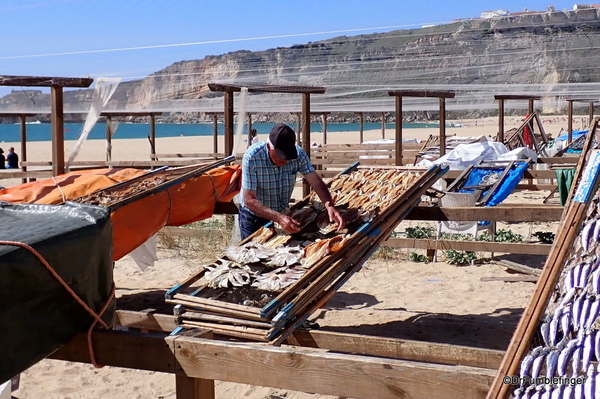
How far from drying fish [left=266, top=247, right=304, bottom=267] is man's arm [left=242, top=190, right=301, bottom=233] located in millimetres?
266

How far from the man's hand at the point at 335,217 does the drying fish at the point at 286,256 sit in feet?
1.42

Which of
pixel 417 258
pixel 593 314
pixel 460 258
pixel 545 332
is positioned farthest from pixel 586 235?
pixel 417 258

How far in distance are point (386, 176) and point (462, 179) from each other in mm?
4010

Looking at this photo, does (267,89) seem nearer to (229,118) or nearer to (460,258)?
(229,118)

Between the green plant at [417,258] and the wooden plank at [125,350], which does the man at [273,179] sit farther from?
the green plant at [417,258]

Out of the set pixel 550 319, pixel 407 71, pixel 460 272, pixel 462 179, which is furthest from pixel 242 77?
pixel 550 319

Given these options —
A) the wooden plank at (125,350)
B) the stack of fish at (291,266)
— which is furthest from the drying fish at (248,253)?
the wooden plank at (125,350)

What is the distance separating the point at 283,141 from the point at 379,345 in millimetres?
1681

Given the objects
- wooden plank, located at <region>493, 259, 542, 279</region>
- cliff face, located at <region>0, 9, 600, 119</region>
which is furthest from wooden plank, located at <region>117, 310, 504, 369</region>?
cliff face, located at <region>0, 9, 600, 119</region>

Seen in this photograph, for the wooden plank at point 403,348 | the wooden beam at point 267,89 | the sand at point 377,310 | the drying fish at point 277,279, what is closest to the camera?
the wooden plank at point 403,348

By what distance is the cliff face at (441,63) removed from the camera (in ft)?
Answer: 48.0

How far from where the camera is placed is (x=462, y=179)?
901 cm

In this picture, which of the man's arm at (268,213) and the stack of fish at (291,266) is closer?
the stack of fish at (291,266)

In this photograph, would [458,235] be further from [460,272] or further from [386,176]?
[386,176]
